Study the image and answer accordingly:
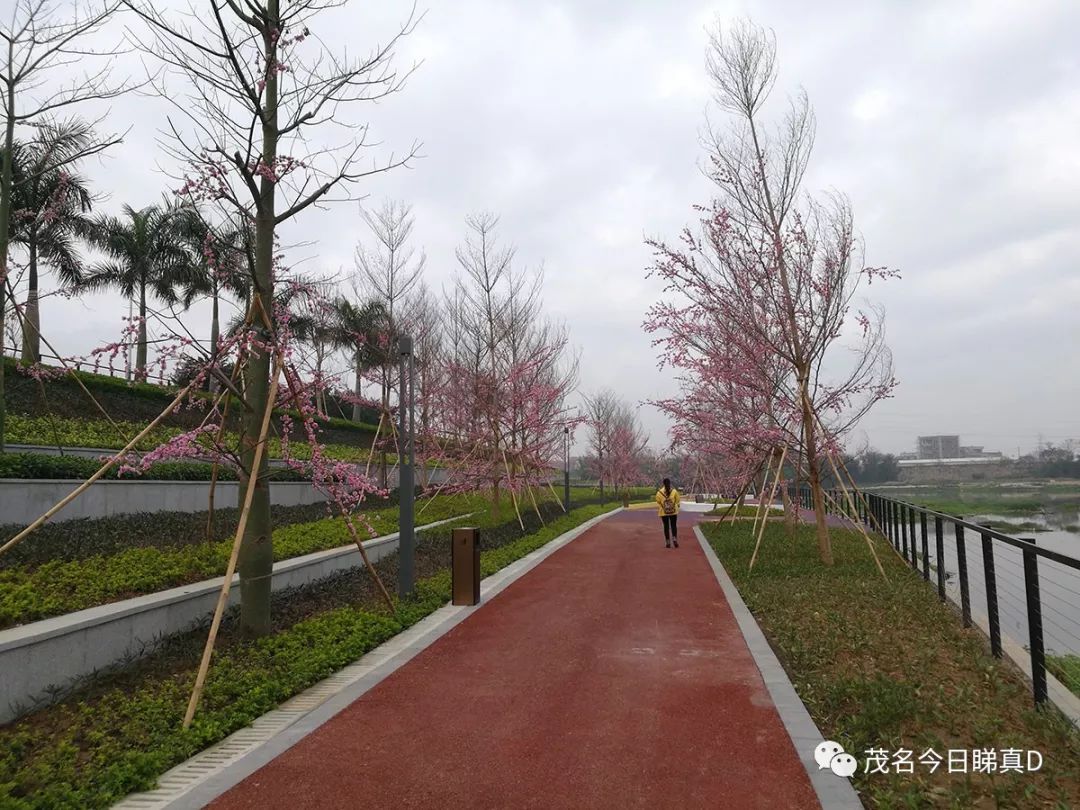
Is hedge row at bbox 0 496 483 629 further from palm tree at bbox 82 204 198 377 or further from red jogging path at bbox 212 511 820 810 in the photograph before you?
palm tree at bbox 82 204 198 377

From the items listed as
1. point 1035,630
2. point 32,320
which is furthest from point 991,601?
point 32,320

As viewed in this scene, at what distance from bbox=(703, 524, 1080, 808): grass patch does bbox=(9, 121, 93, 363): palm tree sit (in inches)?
317

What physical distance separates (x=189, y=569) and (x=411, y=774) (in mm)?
4901

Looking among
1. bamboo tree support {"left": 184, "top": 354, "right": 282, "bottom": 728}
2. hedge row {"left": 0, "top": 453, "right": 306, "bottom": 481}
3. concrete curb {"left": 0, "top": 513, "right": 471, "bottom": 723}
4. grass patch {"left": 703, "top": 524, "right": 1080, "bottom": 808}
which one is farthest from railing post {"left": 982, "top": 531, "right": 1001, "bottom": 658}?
concrete curb {"left": 0, "top": 513, "right": 471, "bottom": 723}

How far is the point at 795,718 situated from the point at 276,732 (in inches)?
143

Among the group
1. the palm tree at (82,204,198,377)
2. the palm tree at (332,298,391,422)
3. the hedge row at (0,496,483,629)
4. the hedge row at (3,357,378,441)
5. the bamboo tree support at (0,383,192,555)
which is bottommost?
the hedge row at (0,496,483,629)

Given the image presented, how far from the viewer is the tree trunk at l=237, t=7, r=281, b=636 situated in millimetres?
6605

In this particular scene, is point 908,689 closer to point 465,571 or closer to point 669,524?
point 465,571

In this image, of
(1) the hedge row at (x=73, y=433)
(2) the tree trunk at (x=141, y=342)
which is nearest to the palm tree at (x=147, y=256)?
(2) the tree trunk at (x=141, y=342)

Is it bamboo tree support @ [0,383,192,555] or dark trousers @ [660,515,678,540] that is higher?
bamboo tree support @ [0,383,192,555]

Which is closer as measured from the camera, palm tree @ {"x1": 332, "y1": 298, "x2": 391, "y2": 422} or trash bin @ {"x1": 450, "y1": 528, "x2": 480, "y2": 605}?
trash bin @ {"x1": 450, "y1": 528, "x2": 480, "y2": 605}

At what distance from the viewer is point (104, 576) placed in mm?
6762

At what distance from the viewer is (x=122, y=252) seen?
1105 inches

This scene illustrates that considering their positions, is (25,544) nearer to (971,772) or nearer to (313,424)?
(313,424)
